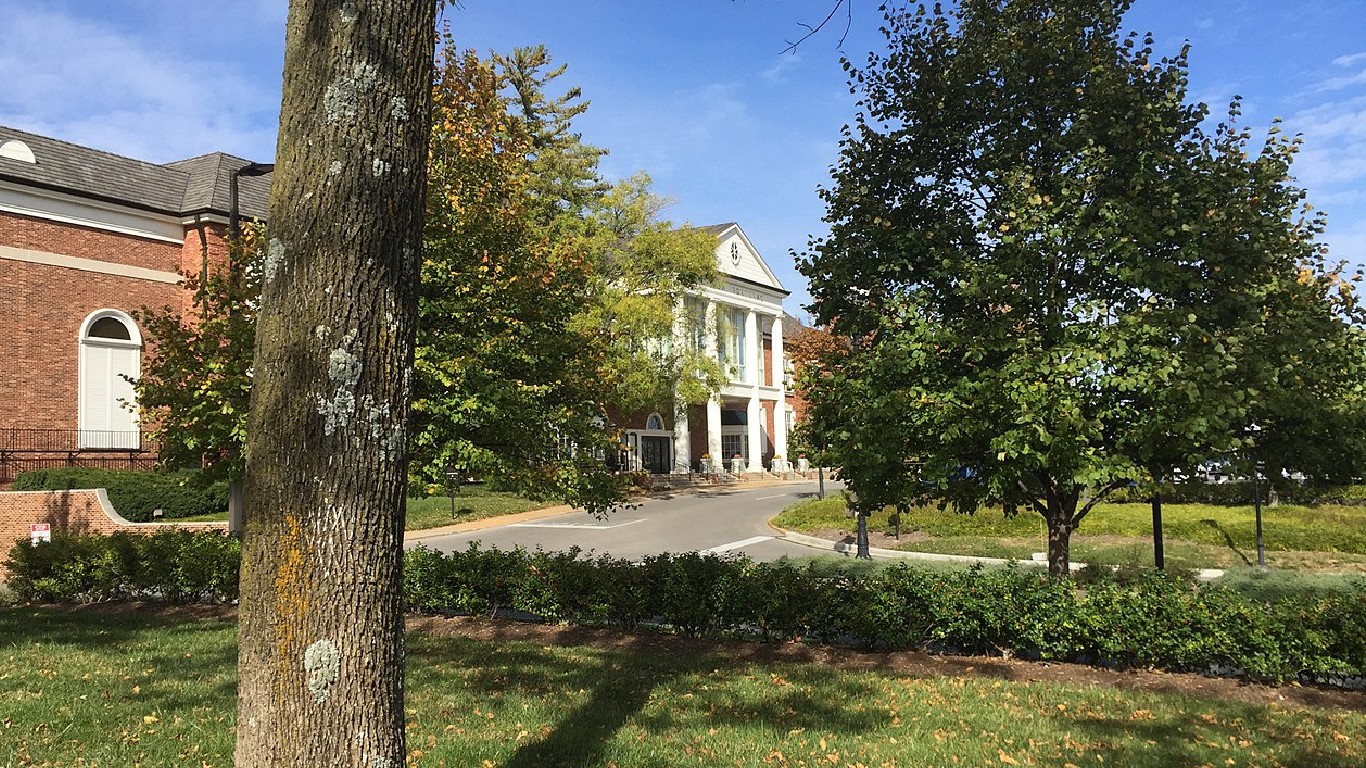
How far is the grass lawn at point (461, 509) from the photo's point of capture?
25.0 metres

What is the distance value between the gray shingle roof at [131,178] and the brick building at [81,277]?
0.16ft

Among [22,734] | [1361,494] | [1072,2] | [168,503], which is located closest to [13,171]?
[168,503]

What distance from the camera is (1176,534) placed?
63.9 feet

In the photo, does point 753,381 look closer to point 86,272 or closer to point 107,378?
point 107,378

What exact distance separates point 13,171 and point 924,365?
25.5m

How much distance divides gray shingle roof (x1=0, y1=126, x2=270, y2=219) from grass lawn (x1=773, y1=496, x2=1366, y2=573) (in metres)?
19.6

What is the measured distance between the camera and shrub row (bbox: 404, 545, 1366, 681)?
7.84 metres

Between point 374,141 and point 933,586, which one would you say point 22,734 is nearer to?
point 374,141

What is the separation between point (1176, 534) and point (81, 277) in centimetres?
2873

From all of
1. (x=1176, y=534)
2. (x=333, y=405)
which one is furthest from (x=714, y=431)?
(x=333, y=405)

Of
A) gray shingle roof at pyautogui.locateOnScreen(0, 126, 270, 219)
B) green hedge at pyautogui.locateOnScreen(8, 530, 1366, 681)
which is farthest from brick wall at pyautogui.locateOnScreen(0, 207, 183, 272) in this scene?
green hedge at pyautogui.locateOnScreen(8, 530, 1366, 681)

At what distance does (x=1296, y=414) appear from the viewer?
7852 millimetres

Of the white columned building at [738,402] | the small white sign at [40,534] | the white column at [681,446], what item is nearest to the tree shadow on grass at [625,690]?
the small white sign at [40,534]

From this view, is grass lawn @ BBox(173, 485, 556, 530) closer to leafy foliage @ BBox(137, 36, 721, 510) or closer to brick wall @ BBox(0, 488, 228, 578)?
brick wall @ BBox(0, 488, 228, 578)
